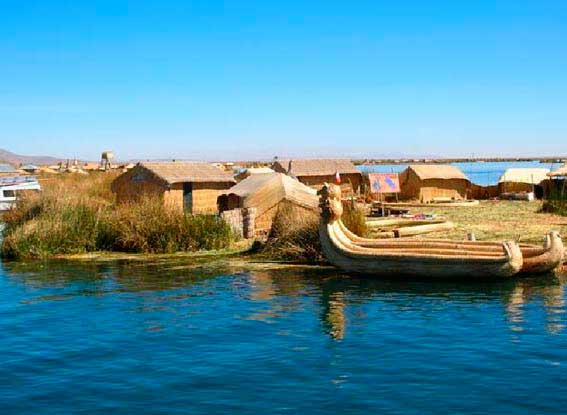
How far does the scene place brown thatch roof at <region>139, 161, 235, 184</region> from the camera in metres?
29.2

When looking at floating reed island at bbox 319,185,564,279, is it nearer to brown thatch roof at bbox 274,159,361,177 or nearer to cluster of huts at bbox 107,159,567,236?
cluster of huts at bbox 107,159,567,236

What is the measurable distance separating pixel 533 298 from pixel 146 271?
9.17 metres

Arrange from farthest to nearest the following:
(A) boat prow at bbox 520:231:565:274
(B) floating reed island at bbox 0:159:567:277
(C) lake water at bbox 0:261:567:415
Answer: (B) floating reed island at bbox 0:159:567:277 → (A) boat prow at bbox 520:231:565:274 → (C) lake water at bbox 0:261:567:415

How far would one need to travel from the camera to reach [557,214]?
2898 cm

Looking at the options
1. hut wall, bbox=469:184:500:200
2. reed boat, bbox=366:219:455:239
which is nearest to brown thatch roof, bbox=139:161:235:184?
reed boat, bbox=366:219:455:239

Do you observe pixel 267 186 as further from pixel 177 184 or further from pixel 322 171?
pixel 322 171

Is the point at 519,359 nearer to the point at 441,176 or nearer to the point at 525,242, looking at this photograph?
the point at 525,242

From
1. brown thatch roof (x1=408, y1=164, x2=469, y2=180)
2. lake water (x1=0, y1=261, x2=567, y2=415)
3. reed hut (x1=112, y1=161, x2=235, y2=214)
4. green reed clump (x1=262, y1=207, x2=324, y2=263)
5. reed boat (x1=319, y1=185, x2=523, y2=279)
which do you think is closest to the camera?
lake water (x1=0, y1=261, x2=567, y2=415)

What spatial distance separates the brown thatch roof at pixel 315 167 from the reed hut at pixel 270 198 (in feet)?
40.4

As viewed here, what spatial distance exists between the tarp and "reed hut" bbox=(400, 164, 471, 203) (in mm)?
3492

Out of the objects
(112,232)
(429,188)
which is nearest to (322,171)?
(429,188)

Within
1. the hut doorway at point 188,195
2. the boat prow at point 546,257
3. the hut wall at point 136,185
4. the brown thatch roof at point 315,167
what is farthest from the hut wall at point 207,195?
the boat prow at point 546,257

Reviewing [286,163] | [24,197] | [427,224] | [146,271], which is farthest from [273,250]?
[286,163]

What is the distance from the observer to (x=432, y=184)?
41.0 m
